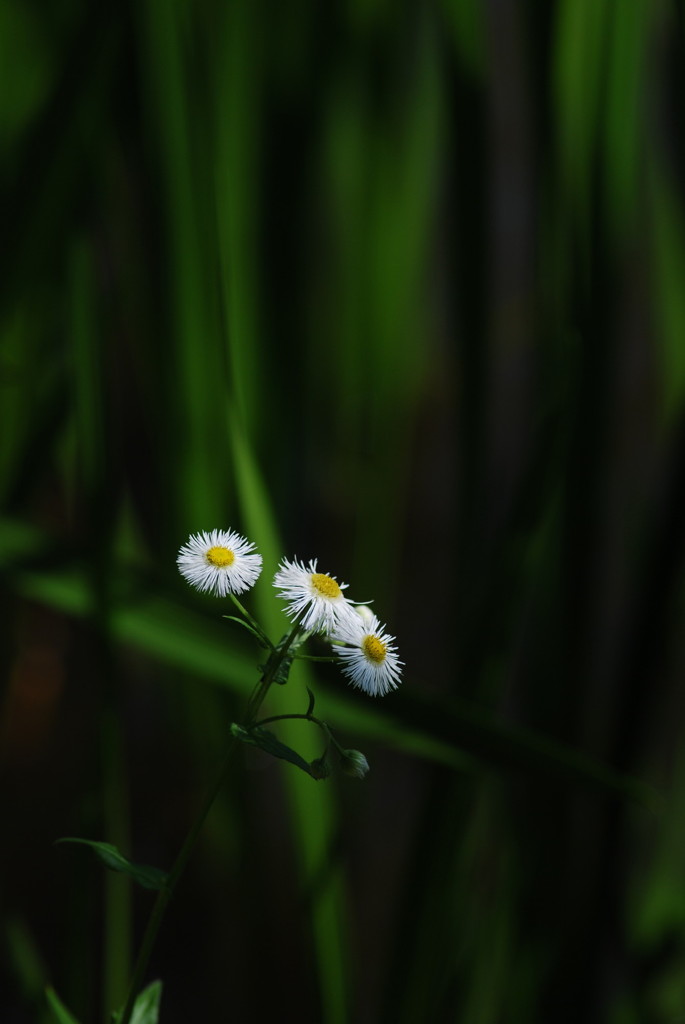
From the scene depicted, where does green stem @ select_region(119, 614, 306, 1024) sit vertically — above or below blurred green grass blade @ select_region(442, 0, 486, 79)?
below

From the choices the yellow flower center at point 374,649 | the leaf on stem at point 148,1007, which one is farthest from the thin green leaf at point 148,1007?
the yellow flower center at point 374,649

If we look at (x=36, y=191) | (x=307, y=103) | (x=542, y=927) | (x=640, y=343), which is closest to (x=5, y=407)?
(x=36, y=191)

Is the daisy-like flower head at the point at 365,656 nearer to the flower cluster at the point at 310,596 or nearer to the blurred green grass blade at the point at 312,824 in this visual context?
the flower cluster at the point at 310,596

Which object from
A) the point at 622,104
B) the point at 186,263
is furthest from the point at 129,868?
the point at 622,104

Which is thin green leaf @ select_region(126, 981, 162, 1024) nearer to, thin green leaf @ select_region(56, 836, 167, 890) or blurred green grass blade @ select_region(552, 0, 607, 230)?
thin green leaf @ select_region(56, 836, 167, 890)

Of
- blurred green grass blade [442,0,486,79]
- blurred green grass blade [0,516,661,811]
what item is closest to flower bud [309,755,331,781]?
blurred green grass blade [0,516,661,811]

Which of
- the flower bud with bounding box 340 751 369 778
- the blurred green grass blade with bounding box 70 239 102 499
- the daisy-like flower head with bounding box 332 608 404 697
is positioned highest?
the blurred green grass blade with bounding box 70 239 102 499

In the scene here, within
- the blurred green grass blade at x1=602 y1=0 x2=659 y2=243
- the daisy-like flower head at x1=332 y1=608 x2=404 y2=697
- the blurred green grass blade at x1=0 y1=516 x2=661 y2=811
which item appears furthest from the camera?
the blurred green grass blade at x1=602 y1=0 x2=659 y2=243
